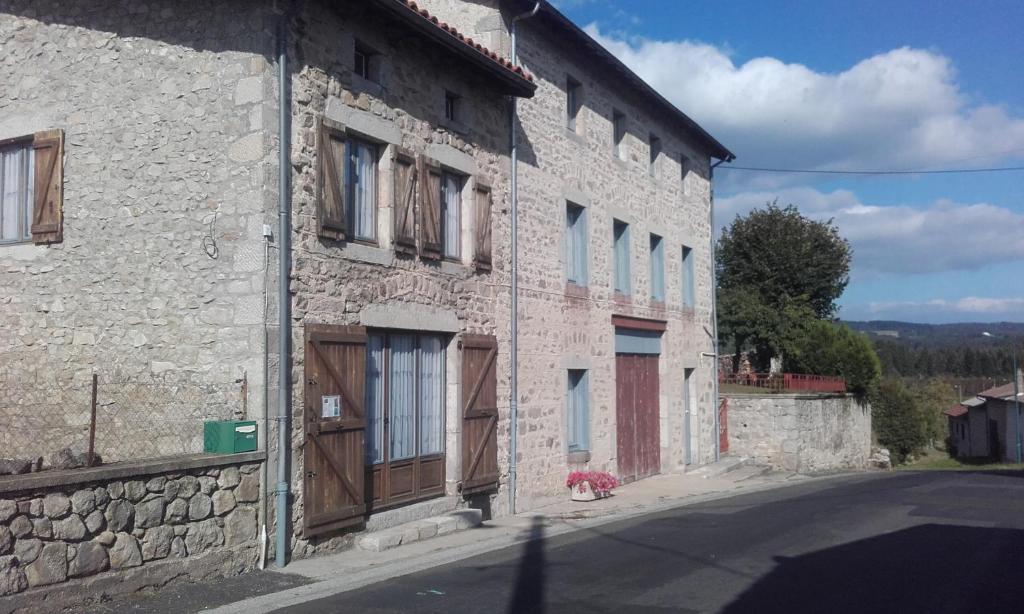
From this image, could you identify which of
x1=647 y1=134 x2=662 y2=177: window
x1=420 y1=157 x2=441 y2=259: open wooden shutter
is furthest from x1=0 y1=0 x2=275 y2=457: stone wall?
x1=647 y1=134 x2=662 y2=177: window

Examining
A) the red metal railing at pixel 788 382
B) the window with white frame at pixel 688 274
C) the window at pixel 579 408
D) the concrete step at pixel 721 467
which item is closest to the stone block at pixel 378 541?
the window at pixel 579 408

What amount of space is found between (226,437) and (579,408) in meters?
7.99

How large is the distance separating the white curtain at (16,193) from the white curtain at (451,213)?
15.8ft

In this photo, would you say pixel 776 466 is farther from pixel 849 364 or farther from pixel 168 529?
pixel 168 529

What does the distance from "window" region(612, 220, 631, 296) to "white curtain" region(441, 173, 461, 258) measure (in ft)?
17.9

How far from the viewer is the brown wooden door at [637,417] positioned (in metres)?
16.6

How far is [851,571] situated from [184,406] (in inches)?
254

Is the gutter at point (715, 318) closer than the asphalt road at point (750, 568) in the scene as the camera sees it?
No

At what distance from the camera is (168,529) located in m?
7.51

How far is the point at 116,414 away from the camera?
30.3 ft

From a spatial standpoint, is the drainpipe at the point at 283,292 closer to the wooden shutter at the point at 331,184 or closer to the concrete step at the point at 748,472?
the wooden shutter at the point at 331,184

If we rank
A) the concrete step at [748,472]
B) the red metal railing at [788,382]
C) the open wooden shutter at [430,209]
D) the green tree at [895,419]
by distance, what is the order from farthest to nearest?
the green tree at [895,419], the red metal railing at [788,382], the concrete step at [748,472], the open wooden shutter at [430,209]

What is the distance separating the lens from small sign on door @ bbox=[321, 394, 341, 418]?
9172mm

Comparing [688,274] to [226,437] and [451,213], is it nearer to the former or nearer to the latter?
[451,213]
